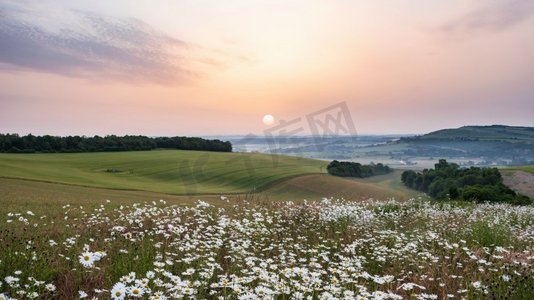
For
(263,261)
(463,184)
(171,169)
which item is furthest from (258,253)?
(171,169)

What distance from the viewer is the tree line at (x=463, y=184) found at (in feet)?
102

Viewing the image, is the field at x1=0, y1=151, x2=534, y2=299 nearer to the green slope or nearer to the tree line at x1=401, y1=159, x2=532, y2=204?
the tree line at x1=401, y1=159, x2=532, y2=204

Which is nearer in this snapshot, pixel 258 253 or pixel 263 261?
pixel 263 261

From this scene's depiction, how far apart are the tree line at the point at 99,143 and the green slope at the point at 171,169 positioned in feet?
38.0

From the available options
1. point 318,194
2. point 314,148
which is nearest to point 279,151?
point 314,148

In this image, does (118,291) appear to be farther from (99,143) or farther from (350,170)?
(99,143)

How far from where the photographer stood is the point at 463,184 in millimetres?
45812

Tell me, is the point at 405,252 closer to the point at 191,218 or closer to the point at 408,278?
the point at 408,278

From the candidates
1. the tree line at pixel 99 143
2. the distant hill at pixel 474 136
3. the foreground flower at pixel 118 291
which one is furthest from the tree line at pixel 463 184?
the distant hill at pixel 474 136

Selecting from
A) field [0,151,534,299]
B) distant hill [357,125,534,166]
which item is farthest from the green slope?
distant hill [357,125,534,166]

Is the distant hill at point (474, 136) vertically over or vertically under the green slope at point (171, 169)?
over

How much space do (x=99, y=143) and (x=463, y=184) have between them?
75.4 m

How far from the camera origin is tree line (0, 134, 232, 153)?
277 ft

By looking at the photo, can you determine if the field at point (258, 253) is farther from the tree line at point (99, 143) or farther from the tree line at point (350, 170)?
the tree line at point (99, 143)
